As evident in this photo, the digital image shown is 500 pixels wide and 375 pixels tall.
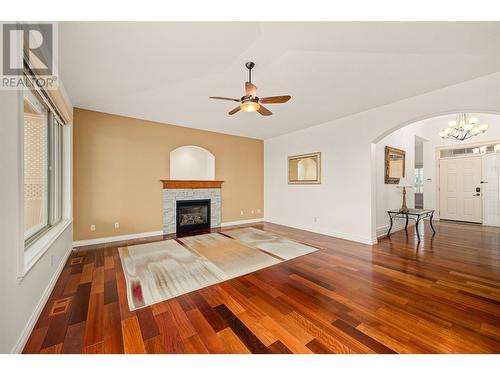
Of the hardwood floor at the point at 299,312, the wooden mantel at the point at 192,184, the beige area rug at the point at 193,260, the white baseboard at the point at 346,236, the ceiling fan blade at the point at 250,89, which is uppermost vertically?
the ceiling fan blade at the point at 250,89

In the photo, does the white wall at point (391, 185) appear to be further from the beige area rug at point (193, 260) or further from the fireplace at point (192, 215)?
the fireplace at point (192, 215)

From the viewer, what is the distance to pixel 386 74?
2789mm

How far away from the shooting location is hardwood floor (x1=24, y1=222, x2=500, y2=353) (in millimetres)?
1549

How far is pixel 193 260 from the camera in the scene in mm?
3271

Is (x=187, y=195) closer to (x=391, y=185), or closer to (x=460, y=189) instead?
(x=391, y=185)

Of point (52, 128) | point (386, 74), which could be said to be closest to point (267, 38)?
point (386, 74)

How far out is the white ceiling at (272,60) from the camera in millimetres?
1967

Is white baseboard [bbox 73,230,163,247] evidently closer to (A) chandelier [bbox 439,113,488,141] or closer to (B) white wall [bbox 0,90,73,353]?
(B) white wall [bbox 0,90,73,353]

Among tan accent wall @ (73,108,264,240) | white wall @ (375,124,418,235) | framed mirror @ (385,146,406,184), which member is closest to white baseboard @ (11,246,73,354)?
tan accent wall @ (73,108,264,240)

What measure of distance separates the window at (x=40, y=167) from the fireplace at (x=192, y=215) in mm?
2377

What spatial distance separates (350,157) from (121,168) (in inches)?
199

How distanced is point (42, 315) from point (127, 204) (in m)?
2.93

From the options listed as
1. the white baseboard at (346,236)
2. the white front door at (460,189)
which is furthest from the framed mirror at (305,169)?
the white front door at (460,189)

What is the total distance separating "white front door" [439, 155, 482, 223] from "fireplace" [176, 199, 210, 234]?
24.4ft
